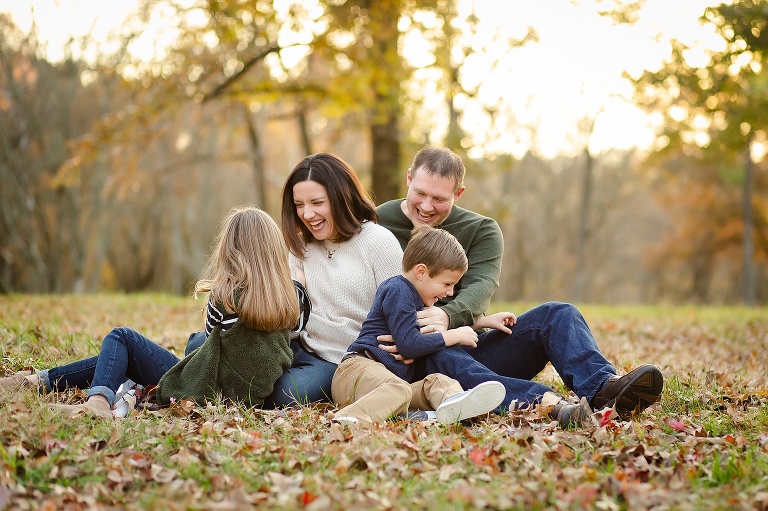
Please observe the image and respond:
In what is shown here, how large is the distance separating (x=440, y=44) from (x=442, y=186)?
9.52 meters

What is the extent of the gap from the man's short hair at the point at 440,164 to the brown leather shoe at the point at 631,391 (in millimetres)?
1711

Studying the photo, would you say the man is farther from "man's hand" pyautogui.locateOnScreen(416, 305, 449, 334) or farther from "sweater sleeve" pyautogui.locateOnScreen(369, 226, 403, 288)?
"sweater sleeve" pyautogui.locateOnScreen(369, 226, 403, 288)

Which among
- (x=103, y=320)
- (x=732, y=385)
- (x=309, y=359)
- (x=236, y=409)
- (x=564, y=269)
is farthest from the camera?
(x=564, y=269)

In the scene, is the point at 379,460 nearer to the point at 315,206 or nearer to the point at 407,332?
the point at 407,332

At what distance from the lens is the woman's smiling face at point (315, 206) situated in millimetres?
4785

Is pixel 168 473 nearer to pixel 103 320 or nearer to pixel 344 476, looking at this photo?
pixel 344 476

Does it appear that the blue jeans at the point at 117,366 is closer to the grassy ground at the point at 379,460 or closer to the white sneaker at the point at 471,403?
the grassy ground at the point at 379,460

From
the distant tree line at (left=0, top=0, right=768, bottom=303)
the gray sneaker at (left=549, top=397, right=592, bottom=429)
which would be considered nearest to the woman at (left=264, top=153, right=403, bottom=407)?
the gray sneaker at (left=549, top=397, right=592, bottom=429)

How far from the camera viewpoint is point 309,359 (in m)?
4.79

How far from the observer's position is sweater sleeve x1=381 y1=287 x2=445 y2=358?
4.38 m

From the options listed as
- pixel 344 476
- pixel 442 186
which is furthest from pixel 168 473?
pixel 442 186

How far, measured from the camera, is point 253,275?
14.3 ft

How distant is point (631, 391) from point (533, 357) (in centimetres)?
81

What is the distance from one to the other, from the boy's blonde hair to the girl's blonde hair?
31.4 inches
